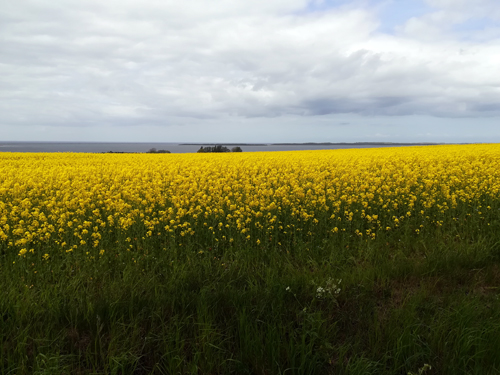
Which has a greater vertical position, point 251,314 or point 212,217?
point 212,217

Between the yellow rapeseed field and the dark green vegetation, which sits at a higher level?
the yellow rapeseed field

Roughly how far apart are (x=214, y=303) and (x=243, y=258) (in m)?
1.26

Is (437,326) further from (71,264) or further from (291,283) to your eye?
(71,264)

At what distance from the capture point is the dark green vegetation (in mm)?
2805

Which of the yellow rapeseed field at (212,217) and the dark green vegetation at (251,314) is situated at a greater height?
the yellow rapeseed field at (212,217)

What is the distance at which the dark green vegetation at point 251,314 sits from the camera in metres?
2.80

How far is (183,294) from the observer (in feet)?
11.8

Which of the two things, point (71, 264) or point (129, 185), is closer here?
point (71, 264)

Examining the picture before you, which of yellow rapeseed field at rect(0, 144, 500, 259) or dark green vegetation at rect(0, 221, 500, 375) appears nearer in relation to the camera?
dark green vegetation at rect(0, 221, 500, 375)

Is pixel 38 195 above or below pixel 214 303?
above

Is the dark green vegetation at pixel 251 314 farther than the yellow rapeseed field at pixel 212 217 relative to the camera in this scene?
No

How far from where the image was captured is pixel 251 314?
3.35m

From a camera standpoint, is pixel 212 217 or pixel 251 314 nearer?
pixel 251 314

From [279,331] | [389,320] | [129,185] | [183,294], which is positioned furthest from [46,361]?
[129,185]
